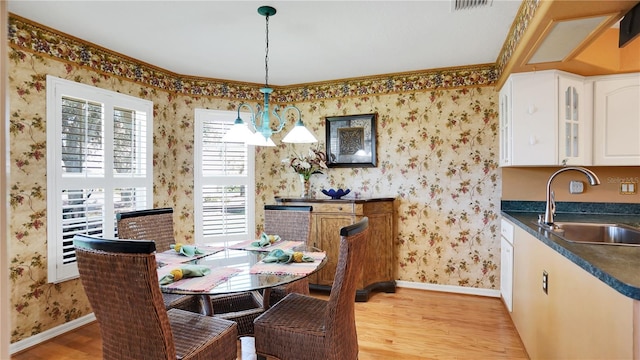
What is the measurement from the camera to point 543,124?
2.65 metres

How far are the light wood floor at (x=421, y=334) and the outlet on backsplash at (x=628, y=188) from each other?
147cm

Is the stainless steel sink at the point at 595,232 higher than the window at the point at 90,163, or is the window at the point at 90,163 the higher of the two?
the window at the point at 90,163

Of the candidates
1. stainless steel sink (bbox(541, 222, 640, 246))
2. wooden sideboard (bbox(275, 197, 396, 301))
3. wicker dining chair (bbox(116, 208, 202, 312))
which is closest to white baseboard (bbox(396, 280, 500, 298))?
wooden sideboard (bbox(275, 197, 396, 301))

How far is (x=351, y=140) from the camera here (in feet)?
12.8

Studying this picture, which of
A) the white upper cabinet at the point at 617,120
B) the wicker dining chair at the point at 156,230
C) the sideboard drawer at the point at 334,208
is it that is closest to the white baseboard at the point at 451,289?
the sideboard drawer at the point at 334,208

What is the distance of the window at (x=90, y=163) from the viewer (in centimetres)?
260

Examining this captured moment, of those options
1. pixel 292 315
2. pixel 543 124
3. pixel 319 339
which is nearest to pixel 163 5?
pixel 292 315

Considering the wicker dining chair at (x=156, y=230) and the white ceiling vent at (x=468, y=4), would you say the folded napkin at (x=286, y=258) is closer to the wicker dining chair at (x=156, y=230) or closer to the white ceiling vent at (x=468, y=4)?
the wicker dining chair at (x=156, y=230)

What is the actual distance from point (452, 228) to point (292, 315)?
235 cm

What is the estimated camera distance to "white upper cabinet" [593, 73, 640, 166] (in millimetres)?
2580

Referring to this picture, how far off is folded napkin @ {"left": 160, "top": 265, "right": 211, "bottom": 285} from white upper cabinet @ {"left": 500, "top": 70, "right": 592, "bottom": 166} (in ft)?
8.43

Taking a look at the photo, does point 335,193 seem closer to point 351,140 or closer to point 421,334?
point 351,140

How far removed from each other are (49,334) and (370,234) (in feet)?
9.48

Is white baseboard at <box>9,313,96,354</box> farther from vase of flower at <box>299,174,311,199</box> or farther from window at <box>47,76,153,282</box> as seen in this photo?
vase of flower at <box>299,174,311,199</box>
